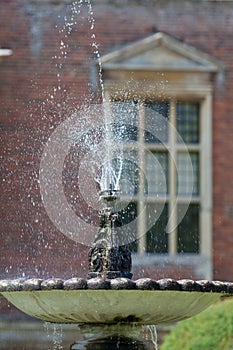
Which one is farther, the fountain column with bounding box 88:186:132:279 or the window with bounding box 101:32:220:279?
→ the window with bounding box 101:32:220:279

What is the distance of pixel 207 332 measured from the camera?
12.5 meters

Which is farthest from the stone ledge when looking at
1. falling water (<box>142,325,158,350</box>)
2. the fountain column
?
falling water (<box>142,325,158,350</box>)

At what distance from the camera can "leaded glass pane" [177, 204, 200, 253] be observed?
52.3ft

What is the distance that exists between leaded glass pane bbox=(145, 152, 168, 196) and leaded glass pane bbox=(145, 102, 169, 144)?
0.62ft

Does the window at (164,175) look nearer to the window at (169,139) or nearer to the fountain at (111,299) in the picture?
the window at (169,139)

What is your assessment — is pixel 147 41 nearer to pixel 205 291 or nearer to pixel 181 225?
pixel 181 225

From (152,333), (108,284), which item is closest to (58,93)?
(152,333)

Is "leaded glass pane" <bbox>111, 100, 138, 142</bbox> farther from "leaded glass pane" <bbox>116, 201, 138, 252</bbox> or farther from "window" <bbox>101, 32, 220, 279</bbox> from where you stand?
"leaded glass pane" <bbox>116, 201, 138, 252</bbox>

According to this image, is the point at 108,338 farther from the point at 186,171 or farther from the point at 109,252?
the point at 186,171

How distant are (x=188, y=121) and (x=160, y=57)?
85cm

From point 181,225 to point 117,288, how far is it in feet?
29.4

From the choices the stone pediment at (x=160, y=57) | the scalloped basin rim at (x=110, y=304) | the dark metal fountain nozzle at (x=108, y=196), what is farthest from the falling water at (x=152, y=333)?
the stone pediment at (x=160, y=57)

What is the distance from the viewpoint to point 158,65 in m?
16.0

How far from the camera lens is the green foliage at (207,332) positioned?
1234 centimetres
